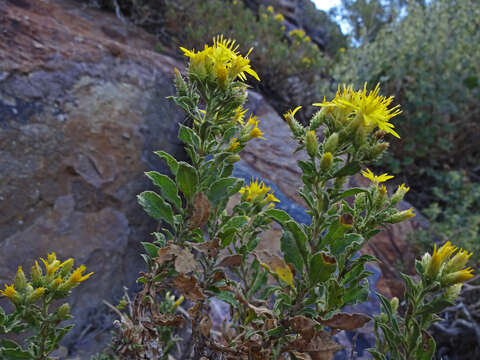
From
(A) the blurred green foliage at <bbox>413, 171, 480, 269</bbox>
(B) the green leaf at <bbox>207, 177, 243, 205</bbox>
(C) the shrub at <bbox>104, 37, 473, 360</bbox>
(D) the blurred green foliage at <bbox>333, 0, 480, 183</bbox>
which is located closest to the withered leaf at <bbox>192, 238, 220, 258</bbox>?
(C) the shrub at <bbox>104, 37, 473, 360</bbox>

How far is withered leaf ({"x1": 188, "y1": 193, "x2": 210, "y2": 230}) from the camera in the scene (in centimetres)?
111

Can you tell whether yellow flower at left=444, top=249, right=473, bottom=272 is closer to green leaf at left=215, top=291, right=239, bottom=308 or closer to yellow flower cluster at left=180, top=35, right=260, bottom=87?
green leaf at left=215, top=291, right=239, bottom=308

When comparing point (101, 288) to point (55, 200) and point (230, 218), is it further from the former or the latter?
point (230, 218)

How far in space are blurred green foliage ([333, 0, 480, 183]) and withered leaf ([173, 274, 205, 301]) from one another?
13.7 feet

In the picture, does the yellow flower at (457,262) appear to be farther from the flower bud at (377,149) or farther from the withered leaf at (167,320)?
the withered leaf at (167,320)

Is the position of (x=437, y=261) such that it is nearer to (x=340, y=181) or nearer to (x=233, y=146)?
(x=340, y=181)

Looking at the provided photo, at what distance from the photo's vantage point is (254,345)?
112 cm

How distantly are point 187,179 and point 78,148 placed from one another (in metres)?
1.63

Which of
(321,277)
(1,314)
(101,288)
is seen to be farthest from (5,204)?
(321,277)

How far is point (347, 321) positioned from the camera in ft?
3.42

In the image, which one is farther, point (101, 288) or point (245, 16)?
point (245, 16)

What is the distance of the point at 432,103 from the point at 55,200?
480 centimetres

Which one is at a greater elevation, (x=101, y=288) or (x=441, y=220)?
(x=441, y=220)

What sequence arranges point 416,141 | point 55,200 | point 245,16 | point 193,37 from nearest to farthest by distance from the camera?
point 55,200 → point 193,37 → point 416,141 → point 245,16
